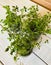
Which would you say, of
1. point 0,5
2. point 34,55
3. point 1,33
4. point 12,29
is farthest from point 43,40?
point 0,5

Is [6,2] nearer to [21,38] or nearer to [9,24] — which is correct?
[9,24]

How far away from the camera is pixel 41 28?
104 centimetres

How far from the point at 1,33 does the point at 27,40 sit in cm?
34

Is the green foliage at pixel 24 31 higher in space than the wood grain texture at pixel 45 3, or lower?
higher

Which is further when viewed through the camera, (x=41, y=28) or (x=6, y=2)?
(x=6, y=2)

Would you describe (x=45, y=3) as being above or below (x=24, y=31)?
below

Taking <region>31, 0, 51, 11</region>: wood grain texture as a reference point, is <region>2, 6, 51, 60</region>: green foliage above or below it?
above

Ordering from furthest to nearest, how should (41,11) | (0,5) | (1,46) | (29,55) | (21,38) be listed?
(0,5)
(41,11)
(1,46)
(29,55)
(21,38)

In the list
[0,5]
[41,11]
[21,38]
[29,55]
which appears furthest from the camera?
[0,5]

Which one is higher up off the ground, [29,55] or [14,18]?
[14,18]

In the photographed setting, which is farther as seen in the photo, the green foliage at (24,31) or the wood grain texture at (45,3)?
the wood grain texture at (45,3)

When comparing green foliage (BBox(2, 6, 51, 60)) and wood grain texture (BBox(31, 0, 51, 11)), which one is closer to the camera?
green foliage (BBox(2, 6, 51, 60))

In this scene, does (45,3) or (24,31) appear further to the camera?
(45,3)

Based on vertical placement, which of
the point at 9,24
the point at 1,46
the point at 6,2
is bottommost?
the point at 1,46
